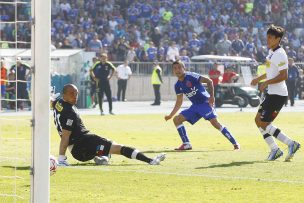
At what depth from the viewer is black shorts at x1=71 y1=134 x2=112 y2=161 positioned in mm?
15125

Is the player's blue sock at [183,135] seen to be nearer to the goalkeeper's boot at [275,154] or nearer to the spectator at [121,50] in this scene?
the goalkeeper's boot at [275,154]

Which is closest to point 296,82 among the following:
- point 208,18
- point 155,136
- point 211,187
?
point 208,18

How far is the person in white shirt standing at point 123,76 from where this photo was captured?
145 ft

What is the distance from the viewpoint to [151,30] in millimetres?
52750

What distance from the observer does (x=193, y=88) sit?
755 inches

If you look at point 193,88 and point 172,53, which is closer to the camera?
point 193,88

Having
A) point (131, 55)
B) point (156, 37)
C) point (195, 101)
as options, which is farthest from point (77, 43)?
point (195, 101)

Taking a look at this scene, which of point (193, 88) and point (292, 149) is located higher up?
point (193, 88)

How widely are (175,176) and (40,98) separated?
5.01 metres

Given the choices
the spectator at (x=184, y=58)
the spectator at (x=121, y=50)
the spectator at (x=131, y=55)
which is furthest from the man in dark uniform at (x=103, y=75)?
the spectator at (x=121, y=50)

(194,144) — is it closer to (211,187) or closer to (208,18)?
(211,187)

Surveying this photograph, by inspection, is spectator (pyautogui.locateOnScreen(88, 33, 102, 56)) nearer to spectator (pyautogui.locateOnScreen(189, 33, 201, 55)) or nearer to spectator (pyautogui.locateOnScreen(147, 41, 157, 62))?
spectator (pyautogui.locateOnScreen(147, 41, 157, 62))

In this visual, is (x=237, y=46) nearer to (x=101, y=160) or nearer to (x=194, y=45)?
(x=194, y=45)

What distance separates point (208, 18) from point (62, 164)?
4062cm
